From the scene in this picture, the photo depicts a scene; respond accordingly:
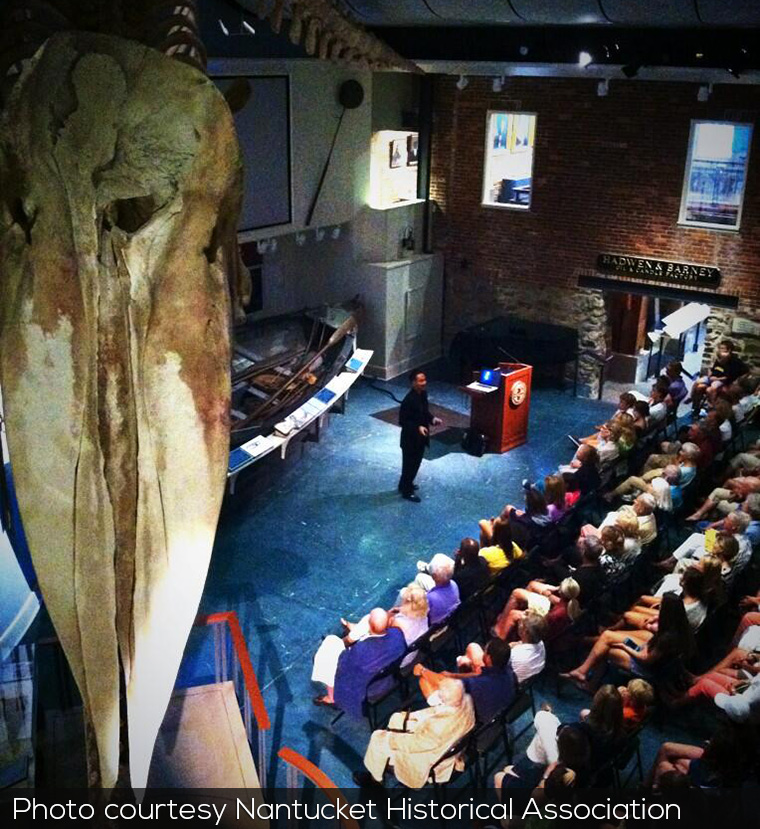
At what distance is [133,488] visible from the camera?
5.73 ft

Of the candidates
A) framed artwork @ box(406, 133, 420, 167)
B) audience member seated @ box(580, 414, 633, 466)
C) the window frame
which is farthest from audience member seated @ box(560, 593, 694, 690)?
framed artwork @ box(406, 133, 420, 167)

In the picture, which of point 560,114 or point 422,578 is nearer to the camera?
point 422,578

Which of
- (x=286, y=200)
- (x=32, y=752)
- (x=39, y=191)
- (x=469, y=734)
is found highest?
(x=39, y=191)

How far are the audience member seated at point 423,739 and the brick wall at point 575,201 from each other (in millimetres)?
8619

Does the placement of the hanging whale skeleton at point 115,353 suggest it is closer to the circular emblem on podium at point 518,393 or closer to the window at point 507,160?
the circular emblem on podium at point 518,393

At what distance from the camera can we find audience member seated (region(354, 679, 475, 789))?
5.44m

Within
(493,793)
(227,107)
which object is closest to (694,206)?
(493,793)

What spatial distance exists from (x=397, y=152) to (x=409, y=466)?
624cm

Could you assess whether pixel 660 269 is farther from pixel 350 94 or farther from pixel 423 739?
pixel 423 739

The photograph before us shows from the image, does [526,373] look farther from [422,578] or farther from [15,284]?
[15,284]

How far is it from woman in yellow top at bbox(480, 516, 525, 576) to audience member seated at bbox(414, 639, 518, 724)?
1460 mm

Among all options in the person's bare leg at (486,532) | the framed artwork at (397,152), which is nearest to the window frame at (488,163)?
the framed artwork at (397,152)

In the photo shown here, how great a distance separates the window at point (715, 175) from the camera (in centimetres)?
1203

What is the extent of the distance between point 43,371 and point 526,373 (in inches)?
391
